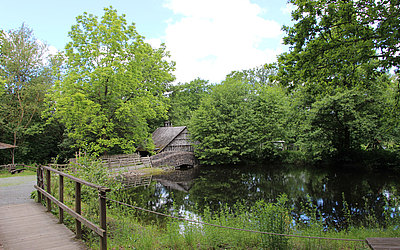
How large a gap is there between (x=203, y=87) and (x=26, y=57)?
86.9 ft

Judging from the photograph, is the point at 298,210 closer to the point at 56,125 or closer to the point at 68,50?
the point at 68,50

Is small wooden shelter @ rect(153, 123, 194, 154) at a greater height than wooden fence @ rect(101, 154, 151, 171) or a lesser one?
greater

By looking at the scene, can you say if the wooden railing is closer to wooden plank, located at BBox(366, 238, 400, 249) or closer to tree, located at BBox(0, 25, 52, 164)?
wooden plank, located at BBox(366, 238, 400, 249)

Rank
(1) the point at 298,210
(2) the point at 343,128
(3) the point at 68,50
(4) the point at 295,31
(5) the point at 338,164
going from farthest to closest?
(5) the point at 338,164 < (2) the point at 343,128 < (3) the point at 68,50 < (1) the point at 298,210 < (4) the point at 295,31

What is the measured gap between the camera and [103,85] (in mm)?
19750

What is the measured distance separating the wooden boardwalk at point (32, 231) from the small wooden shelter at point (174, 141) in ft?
76.2

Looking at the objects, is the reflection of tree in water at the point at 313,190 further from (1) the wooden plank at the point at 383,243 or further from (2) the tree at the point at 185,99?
(2) the tree at the point at 185,99

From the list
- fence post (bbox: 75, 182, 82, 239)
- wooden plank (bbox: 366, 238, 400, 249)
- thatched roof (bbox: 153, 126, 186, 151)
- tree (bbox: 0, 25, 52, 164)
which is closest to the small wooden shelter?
thatched roof (bbox: 153, 126, 186, 151)

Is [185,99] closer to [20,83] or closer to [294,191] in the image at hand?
[20,83]

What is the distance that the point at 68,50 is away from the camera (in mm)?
19047

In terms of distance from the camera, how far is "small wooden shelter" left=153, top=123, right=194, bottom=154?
98.7ft

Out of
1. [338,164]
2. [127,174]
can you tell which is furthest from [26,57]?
[338,164]

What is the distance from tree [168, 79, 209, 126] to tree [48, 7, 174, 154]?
14765 millimetres

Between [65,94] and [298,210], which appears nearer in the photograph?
[298,210]
